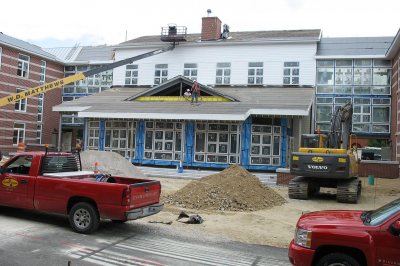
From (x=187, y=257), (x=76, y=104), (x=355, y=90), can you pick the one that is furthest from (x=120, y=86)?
(x=187, y=257)

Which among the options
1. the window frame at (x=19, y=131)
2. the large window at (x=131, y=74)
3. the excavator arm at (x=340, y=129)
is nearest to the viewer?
the excavator arm at (x=340, y=129)

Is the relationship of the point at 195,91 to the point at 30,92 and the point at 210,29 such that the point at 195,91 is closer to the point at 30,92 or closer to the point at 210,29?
the point at 210,29

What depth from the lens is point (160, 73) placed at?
34.3m

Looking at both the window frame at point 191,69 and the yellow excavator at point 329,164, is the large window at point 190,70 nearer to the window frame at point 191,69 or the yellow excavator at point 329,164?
the window frame at point 191,69

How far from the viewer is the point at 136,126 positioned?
27.6 metres

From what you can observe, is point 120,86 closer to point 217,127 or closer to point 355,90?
point 217,127

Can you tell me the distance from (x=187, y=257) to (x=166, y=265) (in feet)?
2.04

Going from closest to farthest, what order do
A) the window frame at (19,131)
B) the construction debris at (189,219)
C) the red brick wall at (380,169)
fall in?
the construction debris at (189,219), the red brick wall at (380,169), the window frame at (19,131)

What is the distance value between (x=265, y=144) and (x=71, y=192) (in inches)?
709

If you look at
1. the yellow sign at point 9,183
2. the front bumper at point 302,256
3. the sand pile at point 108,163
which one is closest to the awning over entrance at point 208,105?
the sand pile at point 108,163

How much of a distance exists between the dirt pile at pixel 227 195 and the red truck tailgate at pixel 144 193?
3680 mm

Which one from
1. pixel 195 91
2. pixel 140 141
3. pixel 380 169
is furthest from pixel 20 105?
pixel 380 169

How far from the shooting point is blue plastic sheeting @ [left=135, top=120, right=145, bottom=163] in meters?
27.3

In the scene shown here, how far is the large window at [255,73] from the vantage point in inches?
1262
